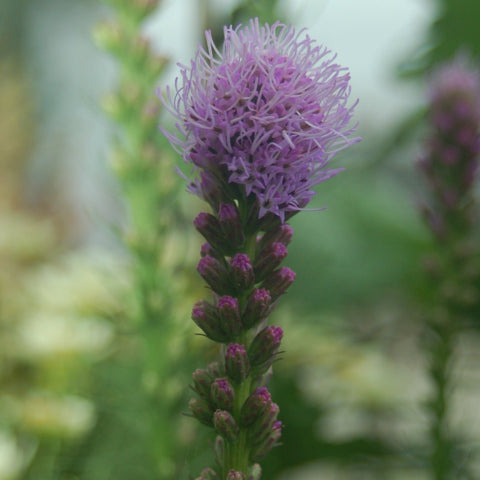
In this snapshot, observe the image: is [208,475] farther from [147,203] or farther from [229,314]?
[147,203]

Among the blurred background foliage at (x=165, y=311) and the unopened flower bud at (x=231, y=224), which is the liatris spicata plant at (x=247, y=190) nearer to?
the unopened flower bud at (x=231, y=224)

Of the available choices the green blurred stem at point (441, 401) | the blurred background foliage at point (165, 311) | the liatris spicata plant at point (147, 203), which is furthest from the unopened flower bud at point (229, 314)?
the green blurred stem at point (441, 401)

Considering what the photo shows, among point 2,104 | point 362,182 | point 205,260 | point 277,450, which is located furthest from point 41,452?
point 362,182

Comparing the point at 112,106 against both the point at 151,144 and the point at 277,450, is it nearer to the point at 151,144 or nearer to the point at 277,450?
the point at 151,144

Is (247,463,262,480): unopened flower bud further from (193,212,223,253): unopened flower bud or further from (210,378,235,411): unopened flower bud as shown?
(193,212,223,253): unopened flower bud

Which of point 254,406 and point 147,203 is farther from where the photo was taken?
point 147,203

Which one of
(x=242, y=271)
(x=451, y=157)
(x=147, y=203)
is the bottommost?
(x=242, y=271)

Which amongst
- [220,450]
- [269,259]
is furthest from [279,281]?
[220,450]
